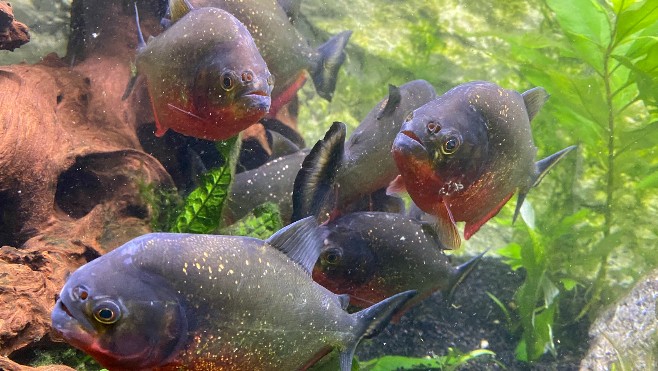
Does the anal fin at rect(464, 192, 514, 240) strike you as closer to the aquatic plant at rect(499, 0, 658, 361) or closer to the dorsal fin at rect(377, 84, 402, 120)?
the dorsal fin at rect(377, 84, 402, 120)

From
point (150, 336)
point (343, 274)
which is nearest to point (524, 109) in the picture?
point (343, 274)

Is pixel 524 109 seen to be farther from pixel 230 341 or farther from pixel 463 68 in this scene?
pixel 463 68

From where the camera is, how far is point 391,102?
2.89 m

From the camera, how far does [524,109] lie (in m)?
2.45

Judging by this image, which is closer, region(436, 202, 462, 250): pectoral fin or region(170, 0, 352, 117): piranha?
region(436, 202, 462, 250): pectoral fin

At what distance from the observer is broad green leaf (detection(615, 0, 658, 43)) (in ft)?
12.1

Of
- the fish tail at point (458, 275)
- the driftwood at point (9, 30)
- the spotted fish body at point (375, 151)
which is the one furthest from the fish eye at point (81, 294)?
the driftwood at point (9, 30)

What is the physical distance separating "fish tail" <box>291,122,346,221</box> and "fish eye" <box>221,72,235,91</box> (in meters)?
0.54

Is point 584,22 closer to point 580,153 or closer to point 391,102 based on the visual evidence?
point 580,153

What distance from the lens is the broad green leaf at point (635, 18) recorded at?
12.1 feet

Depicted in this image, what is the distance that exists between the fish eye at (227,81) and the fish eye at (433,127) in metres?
0.91

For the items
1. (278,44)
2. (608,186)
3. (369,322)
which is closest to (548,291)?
(608,186)

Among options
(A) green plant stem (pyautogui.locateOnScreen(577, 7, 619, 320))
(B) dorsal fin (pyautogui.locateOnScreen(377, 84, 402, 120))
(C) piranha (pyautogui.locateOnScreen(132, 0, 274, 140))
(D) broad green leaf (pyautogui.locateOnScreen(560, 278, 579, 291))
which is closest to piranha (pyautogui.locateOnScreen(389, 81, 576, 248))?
(B) dorsal fin (pyautogui.locateOnScreen(377, 84, 402, 120))

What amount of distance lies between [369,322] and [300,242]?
469 mm
